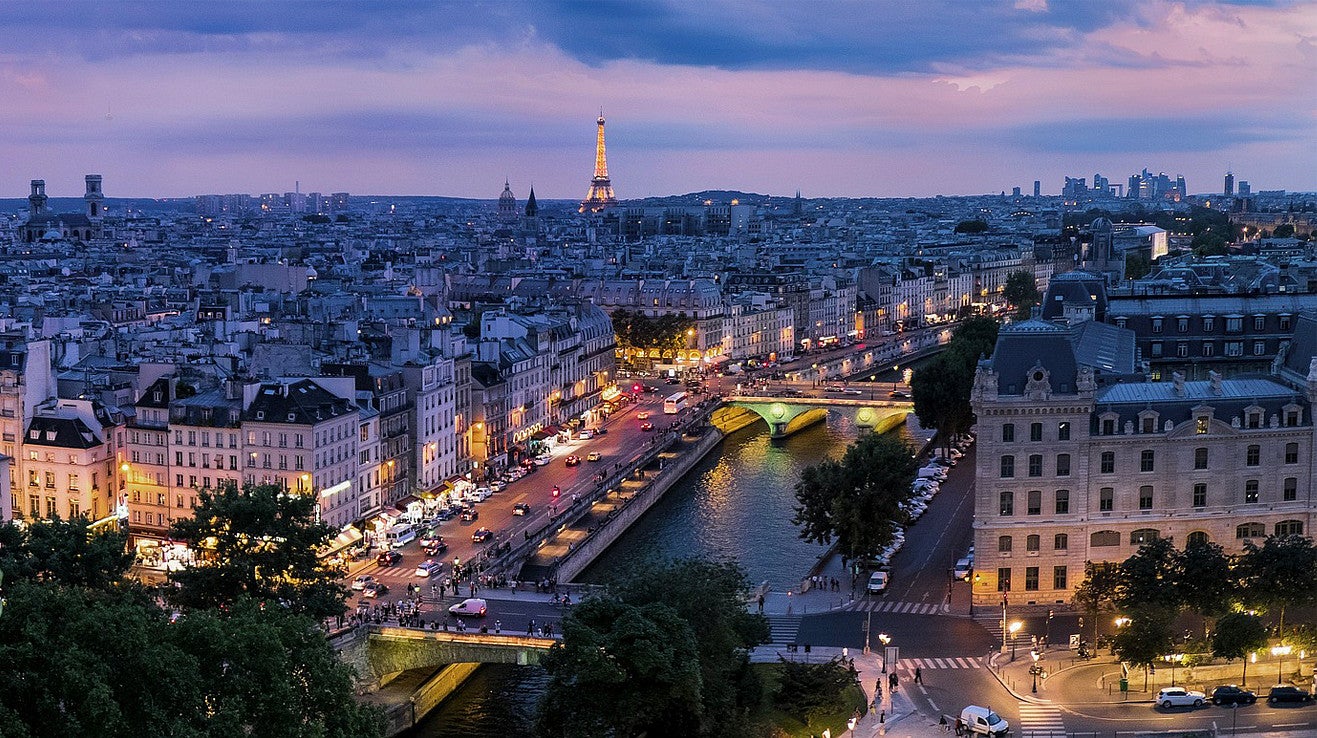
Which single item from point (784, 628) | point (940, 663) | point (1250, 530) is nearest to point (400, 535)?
point (784, 628)

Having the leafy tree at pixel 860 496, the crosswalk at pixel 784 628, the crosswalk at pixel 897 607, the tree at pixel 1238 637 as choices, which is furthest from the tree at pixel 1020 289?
the tree at pixel 1238 637

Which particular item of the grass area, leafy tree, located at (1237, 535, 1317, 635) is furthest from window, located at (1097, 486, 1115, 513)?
the grass area

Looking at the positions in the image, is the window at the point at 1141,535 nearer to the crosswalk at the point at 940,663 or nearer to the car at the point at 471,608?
the crosswalk at the point at 940,663

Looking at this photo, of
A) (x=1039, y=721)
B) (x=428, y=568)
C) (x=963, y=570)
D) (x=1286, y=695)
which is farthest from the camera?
(x=428, y=568)

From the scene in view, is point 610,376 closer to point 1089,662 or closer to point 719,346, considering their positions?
point 719,346

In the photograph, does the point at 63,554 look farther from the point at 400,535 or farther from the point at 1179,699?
the point at 1179,699

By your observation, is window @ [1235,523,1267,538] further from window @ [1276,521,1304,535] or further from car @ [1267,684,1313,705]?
car @ [1267,684,1313,705]
